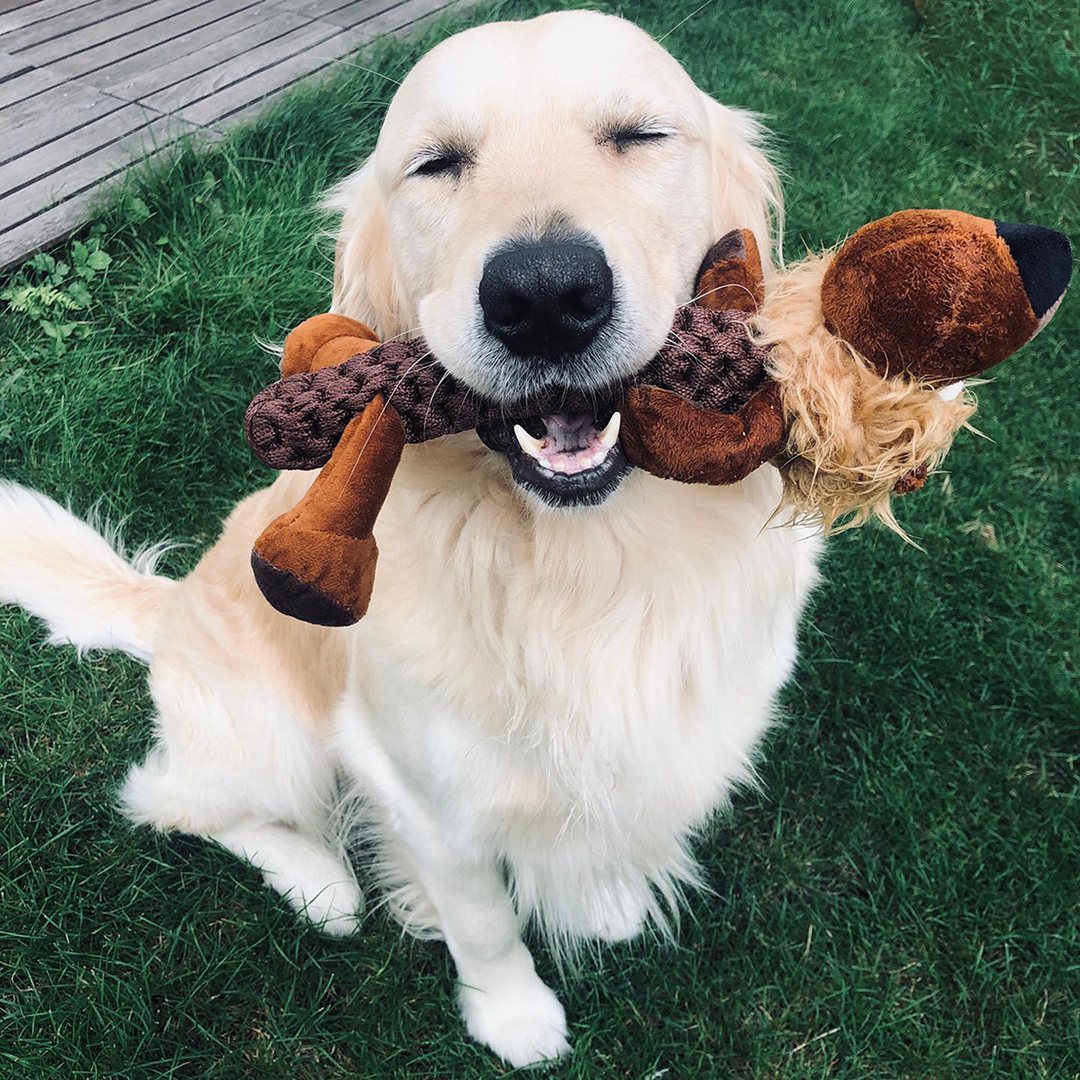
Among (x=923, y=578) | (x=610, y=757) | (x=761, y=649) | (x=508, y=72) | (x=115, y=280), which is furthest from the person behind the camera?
(x=115, y=280)

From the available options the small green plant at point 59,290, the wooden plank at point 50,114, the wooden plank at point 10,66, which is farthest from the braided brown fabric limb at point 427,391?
the wooden plank at point 10,66

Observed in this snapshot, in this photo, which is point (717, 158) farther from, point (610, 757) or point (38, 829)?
point (38, 829)

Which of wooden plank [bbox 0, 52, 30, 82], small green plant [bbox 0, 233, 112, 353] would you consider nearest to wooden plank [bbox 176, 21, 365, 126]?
wooden plank [bbox 0, 52, 30, 82]

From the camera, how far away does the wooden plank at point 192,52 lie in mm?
4363

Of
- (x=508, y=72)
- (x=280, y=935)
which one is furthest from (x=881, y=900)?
(x=508, y=72)

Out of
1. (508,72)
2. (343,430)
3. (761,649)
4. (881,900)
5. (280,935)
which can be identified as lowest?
(881,900)

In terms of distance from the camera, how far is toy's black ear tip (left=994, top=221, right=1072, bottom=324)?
104 cm

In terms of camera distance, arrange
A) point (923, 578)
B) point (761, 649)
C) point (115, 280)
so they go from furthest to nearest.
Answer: point (115, 280), point (923, 578), point (761, 649)

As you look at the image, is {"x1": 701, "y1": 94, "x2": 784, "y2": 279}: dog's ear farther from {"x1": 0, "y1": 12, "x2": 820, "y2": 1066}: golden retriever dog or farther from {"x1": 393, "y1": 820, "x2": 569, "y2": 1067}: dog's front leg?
{"x1": 393, "y1": 820, "x2": 569, "y2": 1067}: dog's front leg

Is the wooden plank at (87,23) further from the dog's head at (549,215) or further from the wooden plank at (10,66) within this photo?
the dog's head at (549,215)

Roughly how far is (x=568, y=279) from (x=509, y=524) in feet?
1.69

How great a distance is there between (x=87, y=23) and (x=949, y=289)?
515 centimetres

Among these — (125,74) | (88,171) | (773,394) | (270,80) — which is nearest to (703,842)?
(773,394)

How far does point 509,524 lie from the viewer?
161 centimetres
